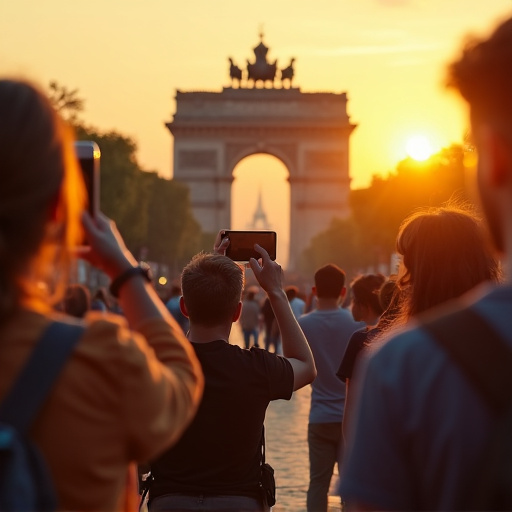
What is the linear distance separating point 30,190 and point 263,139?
3566 inches

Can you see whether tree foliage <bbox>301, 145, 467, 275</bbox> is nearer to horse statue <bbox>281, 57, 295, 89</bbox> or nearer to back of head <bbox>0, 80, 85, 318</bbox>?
horse statue <bbox>281, 57, 295, 89</bbox>

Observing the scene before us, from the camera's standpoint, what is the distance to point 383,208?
5953 cm

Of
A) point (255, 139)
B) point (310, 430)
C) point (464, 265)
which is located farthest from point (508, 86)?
point (255, 139)

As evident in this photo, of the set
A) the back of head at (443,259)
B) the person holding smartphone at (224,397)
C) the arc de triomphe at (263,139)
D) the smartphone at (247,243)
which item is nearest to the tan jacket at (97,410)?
the back of head at (443,259)

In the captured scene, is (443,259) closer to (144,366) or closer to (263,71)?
(144,366)

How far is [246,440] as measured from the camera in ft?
14.8

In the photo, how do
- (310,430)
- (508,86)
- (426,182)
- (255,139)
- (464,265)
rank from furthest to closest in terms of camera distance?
(255,139) → (426,182) → (310,430) → (464,265) → (508,86)

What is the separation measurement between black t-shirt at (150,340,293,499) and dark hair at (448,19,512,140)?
8.04ft

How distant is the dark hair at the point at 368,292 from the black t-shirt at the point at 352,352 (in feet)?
4.93

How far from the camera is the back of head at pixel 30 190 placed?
6.88 ft

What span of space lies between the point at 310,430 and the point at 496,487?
6089mm

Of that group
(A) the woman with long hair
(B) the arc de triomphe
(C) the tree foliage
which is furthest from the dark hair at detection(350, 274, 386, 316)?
(B) the arc de triomphe

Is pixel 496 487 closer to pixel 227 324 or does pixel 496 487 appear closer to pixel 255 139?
pixel 227 324

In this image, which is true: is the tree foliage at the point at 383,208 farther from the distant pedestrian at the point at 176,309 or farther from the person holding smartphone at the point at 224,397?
the person holding smartphone at the point at 224,397
